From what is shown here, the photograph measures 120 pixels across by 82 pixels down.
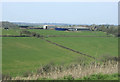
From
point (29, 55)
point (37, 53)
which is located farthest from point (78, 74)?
point (37, 53)

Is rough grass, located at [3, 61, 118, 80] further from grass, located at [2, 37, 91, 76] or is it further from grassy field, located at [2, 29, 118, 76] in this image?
grass, located at [2, 37, 91, 76]

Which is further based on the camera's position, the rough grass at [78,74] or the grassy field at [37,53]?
the grassy field at [37,53]

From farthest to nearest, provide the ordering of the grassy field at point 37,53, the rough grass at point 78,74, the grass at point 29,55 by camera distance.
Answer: the grassy field at point 37,53 < the grass at point 29,55 < the rough grass at point 78,74

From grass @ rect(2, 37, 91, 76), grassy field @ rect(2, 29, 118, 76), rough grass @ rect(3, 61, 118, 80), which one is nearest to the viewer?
rough grass @ rect(3, 61, 118, 80)

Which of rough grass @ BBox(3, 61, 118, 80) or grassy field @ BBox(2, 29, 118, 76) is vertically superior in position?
rough grass @ BBox(3, 61, 118, 80)

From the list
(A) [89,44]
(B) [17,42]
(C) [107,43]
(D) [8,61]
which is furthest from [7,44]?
(C) [107,43]

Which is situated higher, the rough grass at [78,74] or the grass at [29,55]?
the rough grass at [78,74]

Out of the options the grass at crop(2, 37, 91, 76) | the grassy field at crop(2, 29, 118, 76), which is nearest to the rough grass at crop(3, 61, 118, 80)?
the grassy field at crop(2, 29, 118, 76)

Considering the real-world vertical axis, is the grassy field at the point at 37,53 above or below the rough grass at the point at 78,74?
below

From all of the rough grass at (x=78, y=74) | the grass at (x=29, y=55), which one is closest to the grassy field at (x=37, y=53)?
the grass at (x=29, y=55)

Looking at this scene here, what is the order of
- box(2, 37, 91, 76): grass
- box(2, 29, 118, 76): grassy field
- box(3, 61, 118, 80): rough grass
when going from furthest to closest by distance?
box(2, 29, 118, 76): grassy field
box(2, 37, 91, 76): grass
box(3, 61, 118, 80): rough grass

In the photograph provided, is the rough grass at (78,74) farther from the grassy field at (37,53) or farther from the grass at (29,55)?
the grass at (29,55)

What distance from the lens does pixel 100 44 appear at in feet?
141

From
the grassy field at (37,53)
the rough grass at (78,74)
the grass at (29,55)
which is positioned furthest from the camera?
the grassy field at (37,53)
